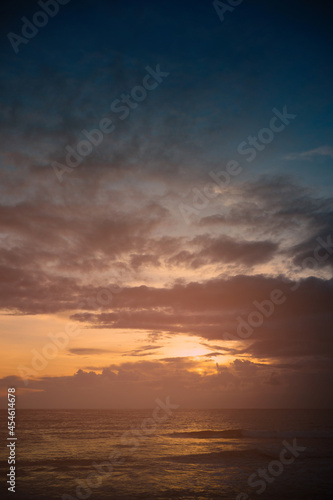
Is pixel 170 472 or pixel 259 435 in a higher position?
pixel 170 472

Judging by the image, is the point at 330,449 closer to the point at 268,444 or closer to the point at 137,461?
the point at 268,444

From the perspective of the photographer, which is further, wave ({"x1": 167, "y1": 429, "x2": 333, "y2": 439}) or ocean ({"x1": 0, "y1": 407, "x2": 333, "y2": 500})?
wave ({"x1": 167, "y1": 429, "x2": 333, "y2": 439})

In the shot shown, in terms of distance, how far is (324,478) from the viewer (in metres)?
29.0

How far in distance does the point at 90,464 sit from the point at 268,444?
100.0 ft

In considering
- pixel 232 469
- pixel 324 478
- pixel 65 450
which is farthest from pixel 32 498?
pixel 65 450

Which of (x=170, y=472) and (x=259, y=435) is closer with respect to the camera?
(x=170, y=472)

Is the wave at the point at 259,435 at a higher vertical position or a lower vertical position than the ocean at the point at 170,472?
lower

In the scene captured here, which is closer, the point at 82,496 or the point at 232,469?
the point at 82,496

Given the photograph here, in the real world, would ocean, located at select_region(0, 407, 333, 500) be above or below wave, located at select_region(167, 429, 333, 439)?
above

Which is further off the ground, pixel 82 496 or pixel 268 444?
pixel 82 496

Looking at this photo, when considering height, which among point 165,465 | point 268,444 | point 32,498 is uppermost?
point 32,498

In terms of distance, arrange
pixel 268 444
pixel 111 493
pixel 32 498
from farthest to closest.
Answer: pixel 268 444 → pixel 111 493 → pixel 32 498

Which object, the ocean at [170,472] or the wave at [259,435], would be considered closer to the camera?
the ocean at [170,472]

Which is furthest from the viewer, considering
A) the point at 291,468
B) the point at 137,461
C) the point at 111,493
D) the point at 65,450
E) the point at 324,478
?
the point at 65,450
